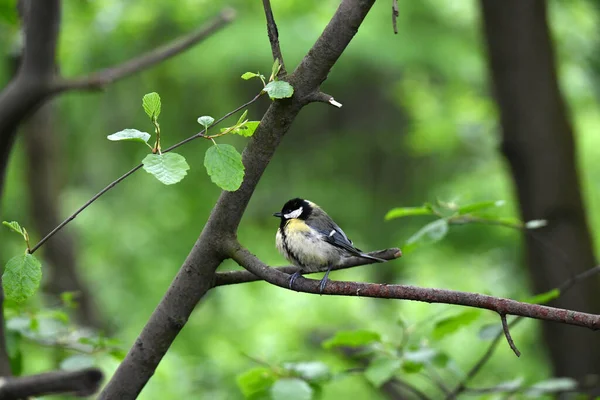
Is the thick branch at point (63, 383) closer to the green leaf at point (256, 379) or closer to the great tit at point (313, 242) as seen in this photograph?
the green leaf at point (256, 379)

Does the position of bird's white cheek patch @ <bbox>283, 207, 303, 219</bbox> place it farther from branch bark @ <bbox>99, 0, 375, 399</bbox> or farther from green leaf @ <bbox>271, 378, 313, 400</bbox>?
branch bark @ <bbox>99, 0, 375, 399</bbox>

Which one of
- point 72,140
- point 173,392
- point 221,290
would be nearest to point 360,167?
point 221,290

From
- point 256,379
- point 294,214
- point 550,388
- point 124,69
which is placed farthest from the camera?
point 294,214

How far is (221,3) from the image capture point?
286 inches

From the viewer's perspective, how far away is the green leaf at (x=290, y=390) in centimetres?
200

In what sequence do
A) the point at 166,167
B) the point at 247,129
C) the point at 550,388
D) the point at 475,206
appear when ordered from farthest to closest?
the point at 550,388 < the point at 475,206 < the point at 247,129 < the point at 166,167

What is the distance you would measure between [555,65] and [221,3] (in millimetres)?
4305

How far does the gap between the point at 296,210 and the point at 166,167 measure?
1.27m

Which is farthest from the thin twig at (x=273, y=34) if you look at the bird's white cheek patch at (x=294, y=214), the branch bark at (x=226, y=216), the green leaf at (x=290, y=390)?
the bird's white cheek patch at (x=294, y=214)

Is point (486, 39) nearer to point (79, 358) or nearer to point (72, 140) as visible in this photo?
point (79, 358)

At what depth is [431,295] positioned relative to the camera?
1412mm

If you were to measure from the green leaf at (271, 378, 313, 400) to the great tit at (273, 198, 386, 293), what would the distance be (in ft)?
1.09

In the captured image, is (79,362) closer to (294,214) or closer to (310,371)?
(310,371)

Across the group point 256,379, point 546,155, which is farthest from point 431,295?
point 546,155
